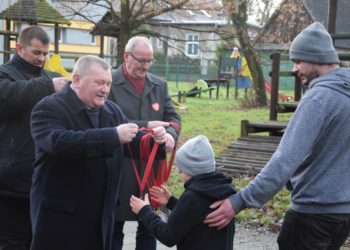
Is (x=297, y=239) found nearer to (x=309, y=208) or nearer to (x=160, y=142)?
(x=309, y=208)

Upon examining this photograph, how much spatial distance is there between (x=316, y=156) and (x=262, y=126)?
21.9 feet

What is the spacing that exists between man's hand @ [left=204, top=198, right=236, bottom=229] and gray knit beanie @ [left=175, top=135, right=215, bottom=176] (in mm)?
204

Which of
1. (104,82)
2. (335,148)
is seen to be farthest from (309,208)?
(104,82)

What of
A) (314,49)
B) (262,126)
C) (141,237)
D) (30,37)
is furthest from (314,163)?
(262,126)

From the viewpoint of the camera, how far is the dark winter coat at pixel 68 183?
331 centimetres

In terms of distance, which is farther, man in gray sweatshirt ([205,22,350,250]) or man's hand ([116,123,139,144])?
man's hand ([116,123,139,144])

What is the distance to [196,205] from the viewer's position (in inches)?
125

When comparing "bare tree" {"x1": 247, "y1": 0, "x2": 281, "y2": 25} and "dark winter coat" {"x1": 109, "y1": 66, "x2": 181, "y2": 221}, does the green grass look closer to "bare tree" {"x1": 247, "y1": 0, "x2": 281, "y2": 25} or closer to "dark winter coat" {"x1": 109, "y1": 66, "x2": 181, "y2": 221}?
"dark winter coat" {"x1": 109, "y1": 66, "x2": 181, "y2": 221}

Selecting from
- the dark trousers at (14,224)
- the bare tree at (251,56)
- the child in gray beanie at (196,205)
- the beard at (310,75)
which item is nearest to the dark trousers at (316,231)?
the child in gray beanie at (196,205)

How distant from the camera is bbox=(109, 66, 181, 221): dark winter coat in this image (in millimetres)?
4527

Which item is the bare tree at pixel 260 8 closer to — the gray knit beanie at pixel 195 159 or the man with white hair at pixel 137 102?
the man with white hair at pixel 137 102

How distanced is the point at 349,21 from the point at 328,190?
18.4 feet

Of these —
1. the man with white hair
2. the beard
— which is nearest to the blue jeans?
the man with white hair

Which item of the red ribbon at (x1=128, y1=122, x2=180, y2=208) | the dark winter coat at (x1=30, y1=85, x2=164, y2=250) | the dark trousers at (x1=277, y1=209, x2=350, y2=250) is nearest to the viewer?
the dark trousers at (x1=277, y1=209, x2=350, y2=250)
